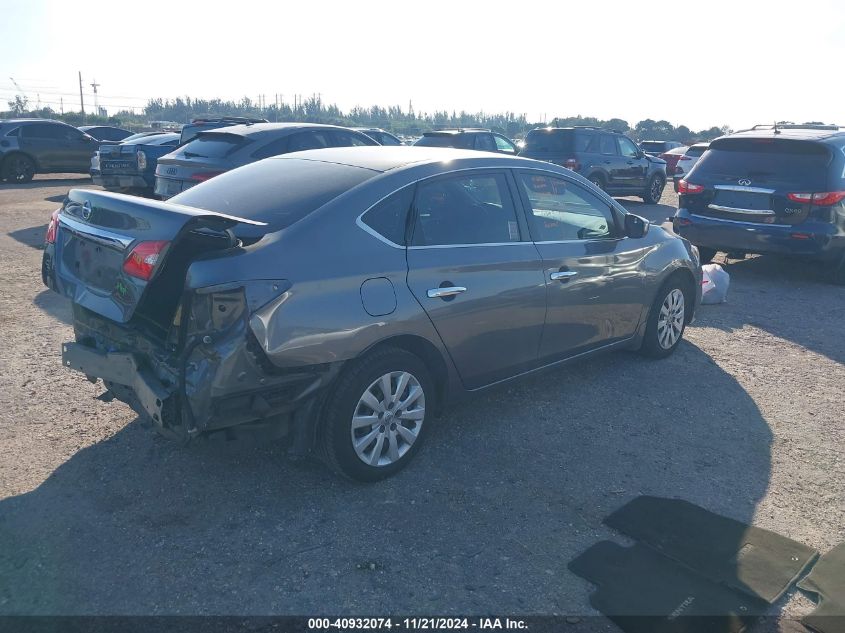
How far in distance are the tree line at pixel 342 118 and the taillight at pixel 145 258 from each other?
42.9 meters

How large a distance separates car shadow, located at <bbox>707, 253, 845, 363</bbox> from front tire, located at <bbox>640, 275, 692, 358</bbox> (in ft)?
4.06

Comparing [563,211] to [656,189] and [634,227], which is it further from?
[656,189]

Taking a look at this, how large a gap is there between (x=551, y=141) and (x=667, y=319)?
A: 10281 millimetres

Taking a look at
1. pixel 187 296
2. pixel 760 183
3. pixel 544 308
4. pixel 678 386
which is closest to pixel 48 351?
pixel 187 296

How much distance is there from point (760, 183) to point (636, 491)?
19.9ft

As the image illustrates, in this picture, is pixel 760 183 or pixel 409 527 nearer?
pixel 409 527

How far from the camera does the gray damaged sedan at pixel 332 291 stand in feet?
11.4

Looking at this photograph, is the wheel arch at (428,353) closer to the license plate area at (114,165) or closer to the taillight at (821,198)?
the taillight at (821,198)

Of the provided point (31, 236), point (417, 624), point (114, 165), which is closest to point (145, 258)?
point (417, 624)

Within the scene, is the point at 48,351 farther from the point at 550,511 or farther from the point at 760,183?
the point at 760,183

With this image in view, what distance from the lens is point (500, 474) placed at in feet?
13.8

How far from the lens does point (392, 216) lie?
13.5 feet

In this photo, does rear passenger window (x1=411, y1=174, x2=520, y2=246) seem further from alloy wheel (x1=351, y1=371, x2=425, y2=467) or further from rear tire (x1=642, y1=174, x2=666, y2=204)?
rear tire (x1=642, y1=174, x2=666, y2=204)

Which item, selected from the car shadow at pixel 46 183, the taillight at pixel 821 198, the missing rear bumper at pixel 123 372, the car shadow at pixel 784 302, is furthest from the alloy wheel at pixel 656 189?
the missing rear bumper at pixel 123 372
